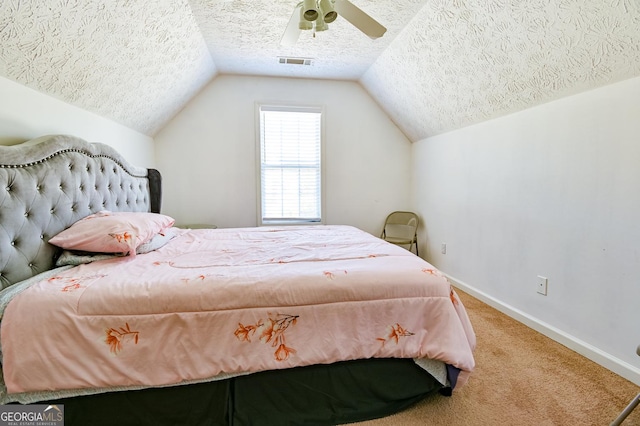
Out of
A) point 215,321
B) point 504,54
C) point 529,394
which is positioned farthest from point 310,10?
point 529,394

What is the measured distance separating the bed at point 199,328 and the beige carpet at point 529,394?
0.11m

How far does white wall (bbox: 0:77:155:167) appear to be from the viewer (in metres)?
1.47

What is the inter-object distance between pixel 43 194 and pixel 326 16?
1.76 m

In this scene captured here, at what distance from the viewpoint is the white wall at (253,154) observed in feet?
11.2

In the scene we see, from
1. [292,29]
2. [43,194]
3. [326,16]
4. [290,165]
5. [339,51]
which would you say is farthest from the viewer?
[290,165]

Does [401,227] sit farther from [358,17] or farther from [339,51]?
[358,17]

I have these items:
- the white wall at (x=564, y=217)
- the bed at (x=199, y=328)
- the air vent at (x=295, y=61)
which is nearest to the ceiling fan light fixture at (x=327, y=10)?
the bed at (x=199, y=328)

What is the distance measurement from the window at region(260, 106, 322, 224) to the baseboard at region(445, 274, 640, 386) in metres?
2.13

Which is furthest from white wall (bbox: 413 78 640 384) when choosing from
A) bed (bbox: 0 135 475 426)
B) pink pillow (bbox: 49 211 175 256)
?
pink pillow (bbox: 49 211 175 256)

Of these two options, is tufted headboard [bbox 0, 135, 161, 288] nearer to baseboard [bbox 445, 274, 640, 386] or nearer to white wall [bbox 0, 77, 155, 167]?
white wall [bbox 0, 77, 155, 167]

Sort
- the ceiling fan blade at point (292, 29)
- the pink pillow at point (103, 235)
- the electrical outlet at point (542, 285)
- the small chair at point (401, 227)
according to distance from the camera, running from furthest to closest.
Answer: the small chair at point (401, 227) → the electrical outlet at point (542, 285) → the ceiling fan blade at point (292, 29) → the pink pillow at point (103, 235)

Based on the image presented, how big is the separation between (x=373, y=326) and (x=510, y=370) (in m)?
1.05

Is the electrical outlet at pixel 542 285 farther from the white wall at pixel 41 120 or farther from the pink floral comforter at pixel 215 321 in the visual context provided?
the white wall at pixel 41 120

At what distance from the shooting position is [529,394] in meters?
1.47
